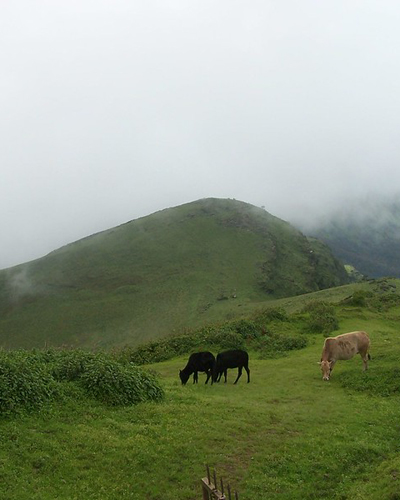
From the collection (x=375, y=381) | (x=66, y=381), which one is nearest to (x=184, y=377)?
(x=66, y=381)

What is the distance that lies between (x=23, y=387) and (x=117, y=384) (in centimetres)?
323

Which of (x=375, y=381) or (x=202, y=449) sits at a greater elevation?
(x=202, y=449)

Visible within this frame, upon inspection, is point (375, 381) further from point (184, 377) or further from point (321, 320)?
point (321, 320)

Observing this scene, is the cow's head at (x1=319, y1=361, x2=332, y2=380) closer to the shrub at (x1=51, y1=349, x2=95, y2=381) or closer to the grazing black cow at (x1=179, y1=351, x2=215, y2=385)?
the grazing black cow at (x1=179, y1=351, x2=215, y2=385)

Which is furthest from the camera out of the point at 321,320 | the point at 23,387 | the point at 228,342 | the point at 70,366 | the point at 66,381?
the point at 321,320

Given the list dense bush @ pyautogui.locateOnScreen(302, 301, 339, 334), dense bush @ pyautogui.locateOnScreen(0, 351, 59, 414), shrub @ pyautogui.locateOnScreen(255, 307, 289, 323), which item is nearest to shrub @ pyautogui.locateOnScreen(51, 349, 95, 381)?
dense bush @ pyautogui.locateOnScreen(0, 351, 59, 414)

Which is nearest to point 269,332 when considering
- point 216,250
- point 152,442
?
point 152,442

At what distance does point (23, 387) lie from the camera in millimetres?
15055

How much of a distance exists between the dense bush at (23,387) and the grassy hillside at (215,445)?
0.41m

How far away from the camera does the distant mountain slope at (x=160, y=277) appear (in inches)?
3137

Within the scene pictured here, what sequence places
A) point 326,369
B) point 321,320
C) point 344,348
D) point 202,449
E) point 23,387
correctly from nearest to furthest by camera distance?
point 202,449 < point 23,387 < point 326,369 < point 344,348 < point 321,320

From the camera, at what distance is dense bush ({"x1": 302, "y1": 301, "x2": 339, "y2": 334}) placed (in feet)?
116

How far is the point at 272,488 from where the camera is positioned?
12.0 m

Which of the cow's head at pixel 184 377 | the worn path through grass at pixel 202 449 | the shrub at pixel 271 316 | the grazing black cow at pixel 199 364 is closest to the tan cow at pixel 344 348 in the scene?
the worn path through grass at pixel 202 449
